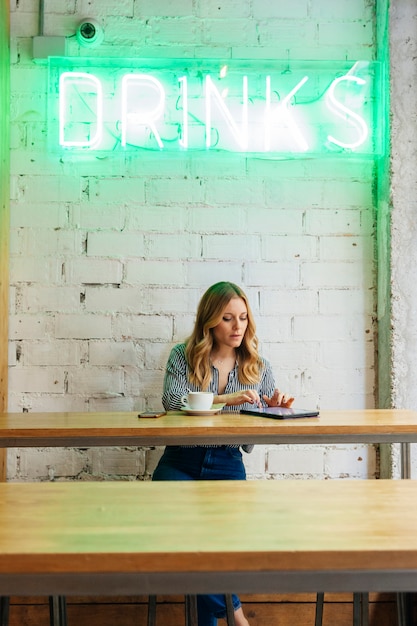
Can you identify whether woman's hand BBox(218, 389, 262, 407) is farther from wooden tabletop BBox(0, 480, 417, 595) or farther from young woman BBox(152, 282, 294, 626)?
wooden tabletop BBox(0, 480, 417, 595)

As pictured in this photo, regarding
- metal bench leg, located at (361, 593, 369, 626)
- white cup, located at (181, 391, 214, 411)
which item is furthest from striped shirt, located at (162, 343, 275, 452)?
metal bench leg, located at (361, 593, 369, 626)

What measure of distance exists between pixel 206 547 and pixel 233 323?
1.81 metres

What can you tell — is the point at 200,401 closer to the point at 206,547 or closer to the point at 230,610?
the point at 230,610

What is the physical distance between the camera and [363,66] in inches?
111

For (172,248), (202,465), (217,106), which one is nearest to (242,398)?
(202,465)

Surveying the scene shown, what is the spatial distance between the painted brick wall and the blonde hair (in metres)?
0.17

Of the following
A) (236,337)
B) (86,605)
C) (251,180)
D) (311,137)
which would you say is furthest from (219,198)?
(86,605)

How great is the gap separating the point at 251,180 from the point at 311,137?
329 mm

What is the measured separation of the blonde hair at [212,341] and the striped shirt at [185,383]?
0.07 ft

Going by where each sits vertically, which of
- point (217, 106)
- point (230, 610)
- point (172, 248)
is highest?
point (217, 106)

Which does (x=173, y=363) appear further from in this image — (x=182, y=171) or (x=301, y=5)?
(x=301, y=5)

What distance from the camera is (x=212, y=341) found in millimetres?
2637

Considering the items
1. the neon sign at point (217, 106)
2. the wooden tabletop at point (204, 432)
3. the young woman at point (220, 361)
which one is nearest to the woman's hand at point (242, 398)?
the young woman at point (220, 361)

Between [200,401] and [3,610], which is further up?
[200,401]
